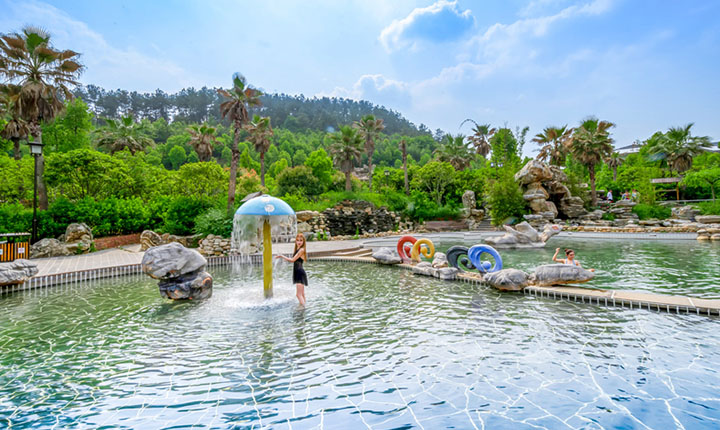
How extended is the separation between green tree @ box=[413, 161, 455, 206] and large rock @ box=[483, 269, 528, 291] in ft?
84.3

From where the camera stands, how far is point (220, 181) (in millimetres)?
23500

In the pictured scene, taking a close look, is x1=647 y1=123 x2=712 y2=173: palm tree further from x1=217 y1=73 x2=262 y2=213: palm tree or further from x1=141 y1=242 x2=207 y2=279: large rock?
x1=141 y1=242 x2=207 y2=279: large rock

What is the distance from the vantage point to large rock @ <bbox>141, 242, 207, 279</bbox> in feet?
26.7

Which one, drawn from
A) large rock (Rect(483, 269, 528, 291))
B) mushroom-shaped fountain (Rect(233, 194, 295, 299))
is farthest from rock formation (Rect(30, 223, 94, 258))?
large rock (Rect(483, 269, 528, 291))

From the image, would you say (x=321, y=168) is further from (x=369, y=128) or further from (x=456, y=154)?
(x=456, y=154)

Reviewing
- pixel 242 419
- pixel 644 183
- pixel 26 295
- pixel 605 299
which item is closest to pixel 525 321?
pixel 605 299

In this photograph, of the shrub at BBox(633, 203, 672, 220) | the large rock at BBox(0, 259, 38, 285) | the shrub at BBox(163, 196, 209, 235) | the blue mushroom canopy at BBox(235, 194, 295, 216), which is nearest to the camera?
the blue mushroom canopy at BBox(235, 194, 295, 216)

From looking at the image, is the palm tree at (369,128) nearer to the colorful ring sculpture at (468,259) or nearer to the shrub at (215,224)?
the shrub at (215,224)

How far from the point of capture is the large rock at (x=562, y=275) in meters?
8.10

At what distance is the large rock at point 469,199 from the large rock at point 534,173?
422cm

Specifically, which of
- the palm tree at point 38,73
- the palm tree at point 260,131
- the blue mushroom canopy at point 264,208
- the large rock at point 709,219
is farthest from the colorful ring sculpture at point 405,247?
the large rock at point 709,219

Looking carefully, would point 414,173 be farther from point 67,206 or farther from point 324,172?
point 67,206

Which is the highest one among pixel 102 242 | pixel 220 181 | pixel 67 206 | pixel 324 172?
pixel 324 172

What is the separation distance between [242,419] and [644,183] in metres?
39.4
